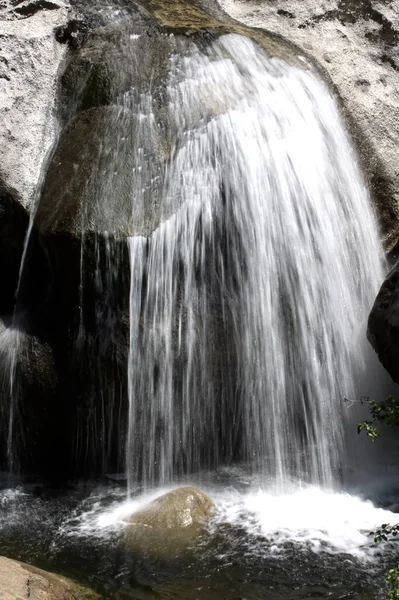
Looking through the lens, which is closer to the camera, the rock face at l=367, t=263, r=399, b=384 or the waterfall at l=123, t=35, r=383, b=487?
the rock face at l=367, t=263, r=399, b=384

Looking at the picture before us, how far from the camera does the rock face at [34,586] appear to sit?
3740 mm

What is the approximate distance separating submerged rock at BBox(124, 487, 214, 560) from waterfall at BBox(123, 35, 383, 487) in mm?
682

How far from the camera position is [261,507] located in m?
5.73

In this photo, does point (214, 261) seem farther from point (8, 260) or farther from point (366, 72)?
point (366, 72)

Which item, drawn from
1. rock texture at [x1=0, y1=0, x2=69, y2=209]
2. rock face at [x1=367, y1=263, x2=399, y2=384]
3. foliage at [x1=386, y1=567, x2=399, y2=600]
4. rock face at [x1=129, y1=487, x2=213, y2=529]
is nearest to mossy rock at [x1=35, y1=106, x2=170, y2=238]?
rock texture at [x1=0, y1=0, x2=69, y2=209]

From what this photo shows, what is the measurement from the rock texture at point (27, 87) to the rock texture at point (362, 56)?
2488mm

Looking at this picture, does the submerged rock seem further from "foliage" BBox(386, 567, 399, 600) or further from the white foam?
"foliage" BBox(386, 567, 399, 600)

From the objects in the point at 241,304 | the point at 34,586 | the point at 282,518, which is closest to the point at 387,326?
the point at 241,304

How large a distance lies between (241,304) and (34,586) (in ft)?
10.6

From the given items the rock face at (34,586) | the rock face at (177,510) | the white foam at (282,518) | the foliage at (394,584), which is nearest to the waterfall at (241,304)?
the white foam at (282,518)

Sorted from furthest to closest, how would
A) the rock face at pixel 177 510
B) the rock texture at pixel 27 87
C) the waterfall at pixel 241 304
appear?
the rock texture at pixel 27 87
the waterfall at pixel 241 304
the rock face at pixel 177 510

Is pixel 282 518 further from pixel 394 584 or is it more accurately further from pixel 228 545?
pixel 394 584

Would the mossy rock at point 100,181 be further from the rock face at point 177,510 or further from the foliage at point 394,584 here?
the foliage at point 394,584

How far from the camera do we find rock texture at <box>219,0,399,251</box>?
8047 mm
